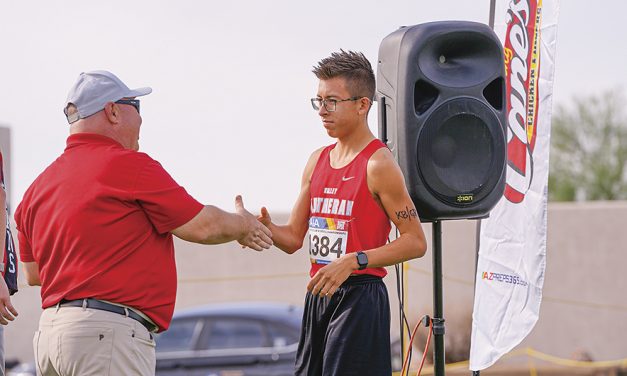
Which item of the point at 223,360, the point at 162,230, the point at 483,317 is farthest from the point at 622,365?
the point at 162,230

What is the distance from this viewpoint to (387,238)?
179 inches

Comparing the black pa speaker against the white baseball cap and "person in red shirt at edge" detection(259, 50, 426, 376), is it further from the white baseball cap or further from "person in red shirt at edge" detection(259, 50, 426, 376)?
the white baseball cap

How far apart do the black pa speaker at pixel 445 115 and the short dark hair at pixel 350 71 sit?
0.65 ft

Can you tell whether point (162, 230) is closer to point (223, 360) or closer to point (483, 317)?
point (483, 317)

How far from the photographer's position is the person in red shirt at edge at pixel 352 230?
14.4 ft

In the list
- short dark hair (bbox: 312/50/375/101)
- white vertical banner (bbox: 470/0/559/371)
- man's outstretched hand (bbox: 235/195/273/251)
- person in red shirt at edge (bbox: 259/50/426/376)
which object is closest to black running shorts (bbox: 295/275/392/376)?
person in red shirt at edge (bbox: 259/50/426/376)

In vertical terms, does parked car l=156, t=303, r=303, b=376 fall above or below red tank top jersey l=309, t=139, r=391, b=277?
below

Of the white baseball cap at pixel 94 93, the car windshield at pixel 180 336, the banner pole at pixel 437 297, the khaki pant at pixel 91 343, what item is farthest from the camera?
the car windshield at pixel 180 336

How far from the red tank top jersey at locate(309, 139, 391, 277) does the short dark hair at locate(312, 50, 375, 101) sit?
0.26 meters

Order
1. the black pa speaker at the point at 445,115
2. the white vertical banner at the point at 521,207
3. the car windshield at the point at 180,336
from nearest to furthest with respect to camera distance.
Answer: the black pa speaker at the point at 445,115, the white vertical banner at the point at 521,207, the car windshield at the point at 180,336

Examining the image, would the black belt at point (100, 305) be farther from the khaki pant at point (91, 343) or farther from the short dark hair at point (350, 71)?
the short dark hair at point (350, 71)

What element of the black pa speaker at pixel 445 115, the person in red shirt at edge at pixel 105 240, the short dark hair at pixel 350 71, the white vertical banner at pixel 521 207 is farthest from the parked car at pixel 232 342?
the person in red shirt at edge at pixel 105 240

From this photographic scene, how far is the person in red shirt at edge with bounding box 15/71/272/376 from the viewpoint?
12.7 ft

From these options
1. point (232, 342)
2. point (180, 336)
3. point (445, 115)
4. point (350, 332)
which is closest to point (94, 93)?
point (350, 332)
